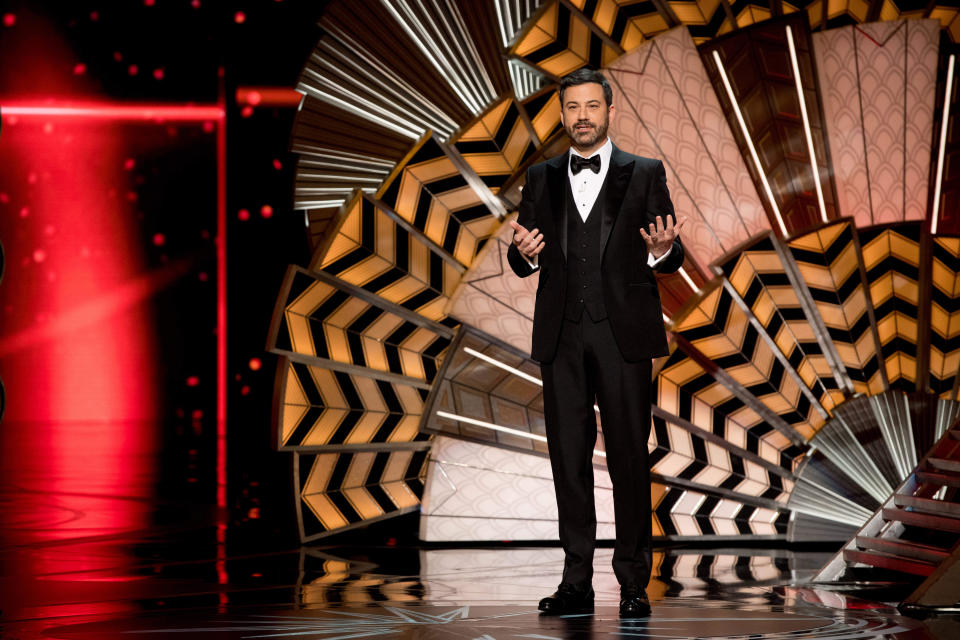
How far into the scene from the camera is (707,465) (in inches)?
128

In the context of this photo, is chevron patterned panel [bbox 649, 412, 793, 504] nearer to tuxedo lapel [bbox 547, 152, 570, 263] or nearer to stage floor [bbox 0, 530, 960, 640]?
stage floor [bbox 0, 530, 960, 640]

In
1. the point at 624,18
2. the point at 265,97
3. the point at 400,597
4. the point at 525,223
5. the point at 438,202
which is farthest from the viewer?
the point at 265,97

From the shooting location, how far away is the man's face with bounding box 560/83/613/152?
2115 millimetres

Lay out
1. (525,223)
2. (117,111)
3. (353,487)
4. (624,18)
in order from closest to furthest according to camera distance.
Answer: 1. (525,223)
2. (624,18)
3. (353,487)
4. (117,111)

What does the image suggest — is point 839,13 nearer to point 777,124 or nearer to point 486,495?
point 777,124

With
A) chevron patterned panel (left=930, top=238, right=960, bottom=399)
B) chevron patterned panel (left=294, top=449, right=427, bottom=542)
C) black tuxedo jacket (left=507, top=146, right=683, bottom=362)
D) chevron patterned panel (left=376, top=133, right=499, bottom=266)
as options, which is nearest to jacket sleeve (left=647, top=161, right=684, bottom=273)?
black tuxedo jacket (left=507, top=146, right=683, bottom=362)

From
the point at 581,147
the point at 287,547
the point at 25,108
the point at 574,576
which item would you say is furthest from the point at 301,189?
the point at 25,108

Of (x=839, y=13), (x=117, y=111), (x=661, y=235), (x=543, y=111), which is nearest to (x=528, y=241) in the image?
(x=661, y=235)

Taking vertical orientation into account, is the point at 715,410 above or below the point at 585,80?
below

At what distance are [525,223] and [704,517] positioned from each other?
1.47 meters

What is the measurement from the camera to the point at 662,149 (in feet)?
10.5

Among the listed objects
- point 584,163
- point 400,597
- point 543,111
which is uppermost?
point 543,111

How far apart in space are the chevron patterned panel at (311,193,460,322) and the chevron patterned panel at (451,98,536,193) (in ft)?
0.99

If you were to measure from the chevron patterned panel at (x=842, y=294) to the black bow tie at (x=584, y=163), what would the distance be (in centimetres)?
120
